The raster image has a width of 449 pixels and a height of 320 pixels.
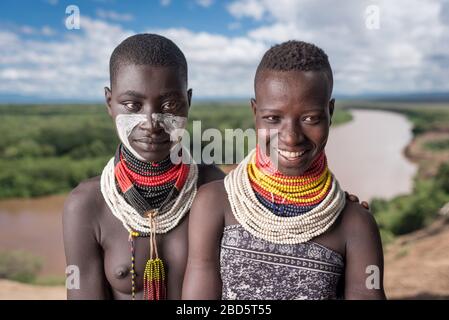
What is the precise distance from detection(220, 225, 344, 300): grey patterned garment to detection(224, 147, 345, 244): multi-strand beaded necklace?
4 centimetres

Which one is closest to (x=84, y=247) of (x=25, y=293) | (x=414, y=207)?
(x=25, y=293)

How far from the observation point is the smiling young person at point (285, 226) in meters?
1.73

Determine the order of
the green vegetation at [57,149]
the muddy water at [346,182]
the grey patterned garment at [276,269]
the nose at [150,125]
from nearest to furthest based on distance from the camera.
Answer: the grey patterned garment at [276,269]
the nose at [150,125]
the muddy water at [346,182]
the green vegetation at [57,149]

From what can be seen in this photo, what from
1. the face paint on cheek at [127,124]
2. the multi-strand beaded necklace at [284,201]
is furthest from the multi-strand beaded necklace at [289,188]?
the face paint on cheek at [127,124]

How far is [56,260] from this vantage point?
1773 cm

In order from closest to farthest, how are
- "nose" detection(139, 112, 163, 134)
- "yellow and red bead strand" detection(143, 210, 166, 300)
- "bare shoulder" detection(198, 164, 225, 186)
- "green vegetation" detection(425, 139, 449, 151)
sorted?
1. "nose" detection(139, 112, 163, 134)
2. "yellow and red bead strand" detection(143, 210, 166, 300)
3. "bare shoulder" detection(198, 164, 225, 186)
4. "green vegetation" detection(425, 139, 449, 151)

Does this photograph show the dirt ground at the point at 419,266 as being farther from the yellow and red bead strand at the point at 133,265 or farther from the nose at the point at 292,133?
the nose at the point at 292,133

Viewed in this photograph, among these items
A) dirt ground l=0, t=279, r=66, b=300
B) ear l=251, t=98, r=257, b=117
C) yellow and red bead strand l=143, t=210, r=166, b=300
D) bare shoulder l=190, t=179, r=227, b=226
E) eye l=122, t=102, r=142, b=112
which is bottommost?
dirt ground l=0, t=279, r=66, b=300

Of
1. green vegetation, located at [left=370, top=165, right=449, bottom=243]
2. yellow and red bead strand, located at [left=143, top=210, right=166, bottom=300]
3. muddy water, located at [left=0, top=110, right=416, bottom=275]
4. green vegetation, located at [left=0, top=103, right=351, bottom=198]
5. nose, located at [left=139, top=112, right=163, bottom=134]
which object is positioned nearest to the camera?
nose, located at [left=139, top=112, right=163, bottom=134]

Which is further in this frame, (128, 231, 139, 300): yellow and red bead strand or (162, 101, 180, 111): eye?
(128, 231, 139, 300): yellow and red bead strand

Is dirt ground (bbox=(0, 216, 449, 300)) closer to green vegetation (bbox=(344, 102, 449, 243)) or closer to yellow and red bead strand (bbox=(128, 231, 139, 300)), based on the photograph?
green vegetation (bbox=(344, 102, 449, 243))

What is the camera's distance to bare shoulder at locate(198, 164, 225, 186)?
2.22 m

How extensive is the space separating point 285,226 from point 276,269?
17cm

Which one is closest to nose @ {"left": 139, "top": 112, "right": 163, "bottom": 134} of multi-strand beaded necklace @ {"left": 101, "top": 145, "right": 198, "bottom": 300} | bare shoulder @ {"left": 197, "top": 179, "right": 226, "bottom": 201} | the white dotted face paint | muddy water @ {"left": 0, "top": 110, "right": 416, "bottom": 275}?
the white dotted face paint
